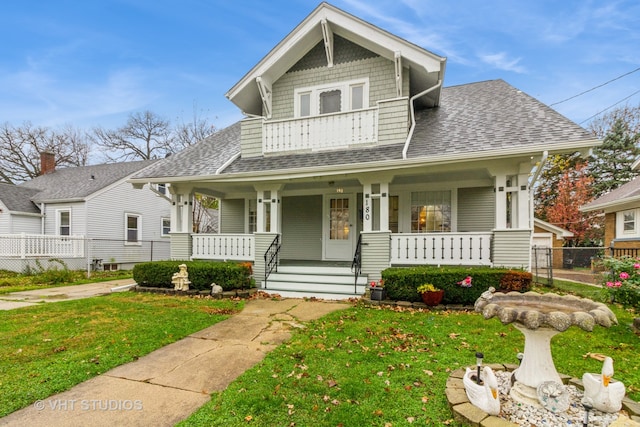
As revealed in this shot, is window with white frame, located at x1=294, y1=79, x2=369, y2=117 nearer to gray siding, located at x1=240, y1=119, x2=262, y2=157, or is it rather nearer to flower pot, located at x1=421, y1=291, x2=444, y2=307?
gray siding, located at x1=240, y1=119, x2=262, y2=157

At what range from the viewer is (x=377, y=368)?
12.0ft

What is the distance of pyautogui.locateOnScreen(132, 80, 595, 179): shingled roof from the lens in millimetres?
6988

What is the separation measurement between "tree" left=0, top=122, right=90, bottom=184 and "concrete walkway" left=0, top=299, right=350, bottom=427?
29179 mm

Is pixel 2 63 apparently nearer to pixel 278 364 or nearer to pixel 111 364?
pixel 111 364

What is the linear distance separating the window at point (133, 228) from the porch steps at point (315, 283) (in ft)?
39.9

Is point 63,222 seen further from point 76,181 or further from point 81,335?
point 81,335

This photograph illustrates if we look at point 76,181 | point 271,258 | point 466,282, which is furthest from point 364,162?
point 76,181

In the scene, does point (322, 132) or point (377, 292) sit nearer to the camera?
point (377, 292)

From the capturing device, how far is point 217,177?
878 cm

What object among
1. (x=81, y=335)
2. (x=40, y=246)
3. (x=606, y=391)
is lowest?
(x=81, y=335)

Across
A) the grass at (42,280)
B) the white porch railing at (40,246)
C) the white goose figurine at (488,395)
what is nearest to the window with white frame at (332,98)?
the white goose figurine at (488,395)

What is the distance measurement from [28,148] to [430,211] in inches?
1314

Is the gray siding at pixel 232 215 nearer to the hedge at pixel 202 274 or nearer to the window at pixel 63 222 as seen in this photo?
the hedge at pixel 202 274

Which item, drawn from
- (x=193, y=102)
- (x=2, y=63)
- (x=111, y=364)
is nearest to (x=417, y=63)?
(x=111, y=364)
